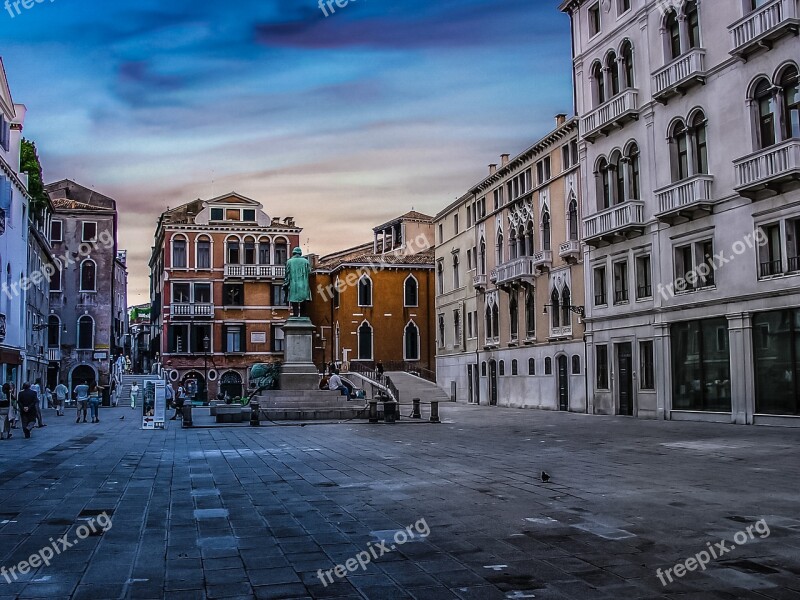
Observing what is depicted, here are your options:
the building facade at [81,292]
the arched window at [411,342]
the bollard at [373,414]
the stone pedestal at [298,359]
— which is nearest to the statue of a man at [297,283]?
the stone pedestal at [298,359]

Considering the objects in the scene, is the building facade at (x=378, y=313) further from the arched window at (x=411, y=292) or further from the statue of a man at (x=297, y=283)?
the statue of a man at (x=297, y=283)

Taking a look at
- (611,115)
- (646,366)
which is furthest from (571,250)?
(646,366)

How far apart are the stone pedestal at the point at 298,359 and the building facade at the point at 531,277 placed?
1199 cm

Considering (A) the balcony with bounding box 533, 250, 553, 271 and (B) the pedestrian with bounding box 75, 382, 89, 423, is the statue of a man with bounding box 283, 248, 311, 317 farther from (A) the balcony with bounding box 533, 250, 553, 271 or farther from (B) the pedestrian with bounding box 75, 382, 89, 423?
(A) the balcony with bounding box 533, 250, 553, 271

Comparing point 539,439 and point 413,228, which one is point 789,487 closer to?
point 539,439

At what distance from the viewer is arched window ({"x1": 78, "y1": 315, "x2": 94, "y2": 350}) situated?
60.8 meters

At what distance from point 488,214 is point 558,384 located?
1299 cm

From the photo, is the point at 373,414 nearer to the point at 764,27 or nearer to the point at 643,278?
the point at 643,278

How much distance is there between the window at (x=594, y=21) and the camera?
3431cm

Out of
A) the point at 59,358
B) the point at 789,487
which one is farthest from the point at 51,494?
the point at 59,358

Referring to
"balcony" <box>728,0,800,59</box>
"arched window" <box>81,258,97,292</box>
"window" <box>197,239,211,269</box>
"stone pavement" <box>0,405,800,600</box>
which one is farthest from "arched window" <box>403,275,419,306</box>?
"stone pavement" <box>0,405,800,600</box>

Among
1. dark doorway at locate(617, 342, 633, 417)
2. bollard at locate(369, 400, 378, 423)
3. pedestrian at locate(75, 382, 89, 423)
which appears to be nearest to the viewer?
bollard at locate(369, 400, 378, 423)

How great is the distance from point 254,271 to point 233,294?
247cm

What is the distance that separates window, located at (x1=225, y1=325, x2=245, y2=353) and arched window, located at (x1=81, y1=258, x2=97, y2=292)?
10.7m
